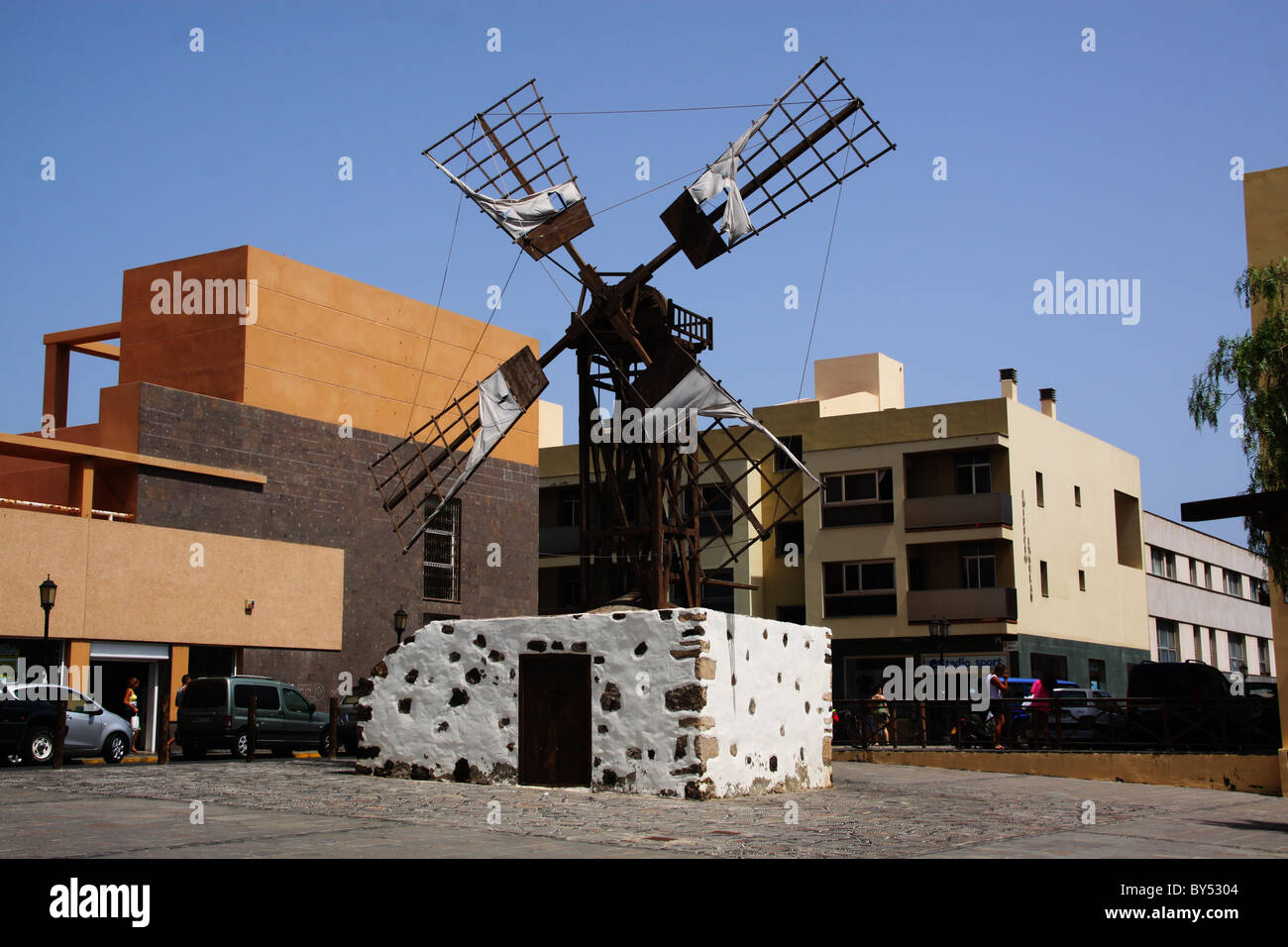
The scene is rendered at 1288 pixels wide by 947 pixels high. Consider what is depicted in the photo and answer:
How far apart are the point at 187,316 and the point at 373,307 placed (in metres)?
5.08

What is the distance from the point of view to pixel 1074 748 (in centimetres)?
2388

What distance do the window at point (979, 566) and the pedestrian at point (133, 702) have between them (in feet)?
83.3

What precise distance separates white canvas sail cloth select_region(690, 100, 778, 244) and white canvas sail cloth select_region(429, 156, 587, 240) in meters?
1.88

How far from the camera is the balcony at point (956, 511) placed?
135 feet

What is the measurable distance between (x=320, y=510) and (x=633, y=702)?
1960cm

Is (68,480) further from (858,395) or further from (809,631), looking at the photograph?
(858,395)

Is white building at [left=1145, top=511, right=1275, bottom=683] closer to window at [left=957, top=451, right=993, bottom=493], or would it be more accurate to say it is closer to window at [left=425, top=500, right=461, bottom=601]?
window at [left=957, top=451, right=993, bottom=493]

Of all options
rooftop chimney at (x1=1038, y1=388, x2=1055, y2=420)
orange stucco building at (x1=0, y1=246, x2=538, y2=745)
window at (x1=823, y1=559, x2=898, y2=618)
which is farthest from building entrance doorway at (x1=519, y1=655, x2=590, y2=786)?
rooftop chimney at (x1=1038, y1=388, x2=1055, y2=420)

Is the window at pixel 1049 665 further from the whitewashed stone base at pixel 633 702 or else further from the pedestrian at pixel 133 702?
the pedestrian at pixel 133 702

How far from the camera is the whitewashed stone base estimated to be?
15500 millimetres

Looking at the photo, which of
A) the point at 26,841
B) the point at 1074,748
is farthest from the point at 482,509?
the point at 26,841

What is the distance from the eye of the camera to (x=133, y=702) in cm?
2725

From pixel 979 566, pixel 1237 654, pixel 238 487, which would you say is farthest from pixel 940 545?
pixel 1237 654

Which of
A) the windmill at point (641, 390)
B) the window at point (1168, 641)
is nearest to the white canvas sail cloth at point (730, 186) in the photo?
the windmill at point (641, 390)
